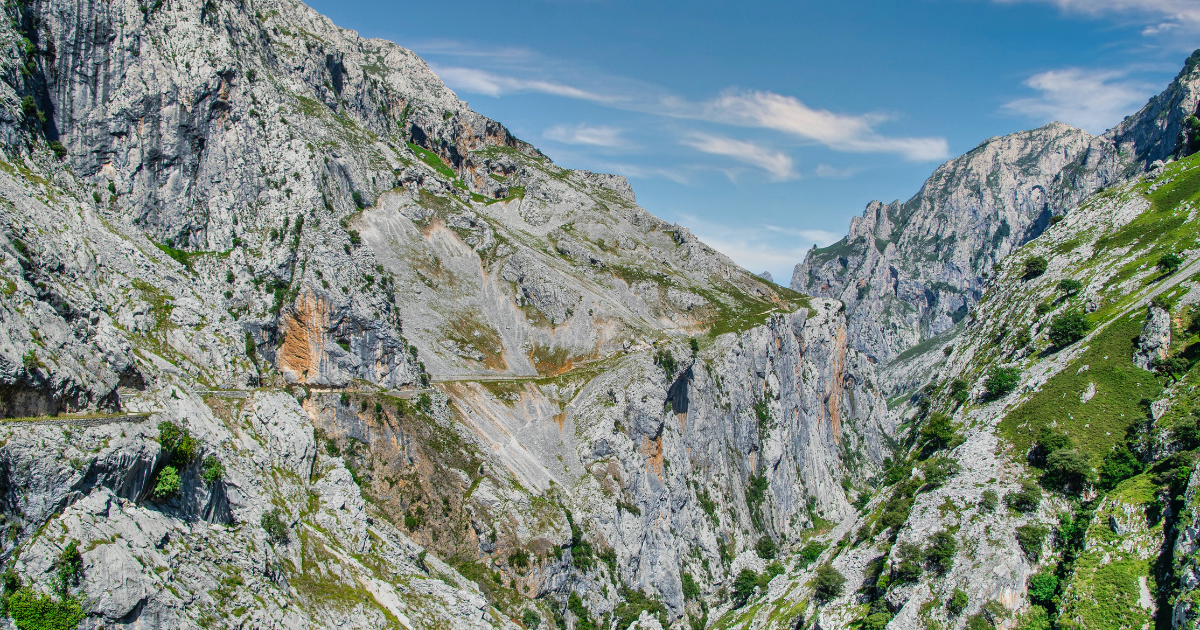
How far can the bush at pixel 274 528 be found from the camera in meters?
52.5

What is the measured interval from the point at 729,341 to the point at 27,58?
125m

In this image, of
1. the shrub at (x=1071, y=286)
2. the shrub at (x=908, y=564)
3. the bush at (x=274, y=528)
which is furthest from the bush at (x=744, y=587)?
the bush at (x=274, y=528)

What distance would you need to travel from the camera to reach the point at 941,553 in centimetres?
5447

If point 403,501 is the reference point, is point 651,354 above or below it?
above

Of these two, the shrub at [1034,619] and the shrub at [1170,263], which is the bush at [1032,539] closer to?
the shrub at [1034,619]

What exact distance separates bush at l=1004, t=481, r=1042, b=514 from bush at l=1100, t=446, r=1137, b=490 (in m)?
5.45

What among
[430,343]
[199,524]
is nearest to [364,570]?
[199,524]

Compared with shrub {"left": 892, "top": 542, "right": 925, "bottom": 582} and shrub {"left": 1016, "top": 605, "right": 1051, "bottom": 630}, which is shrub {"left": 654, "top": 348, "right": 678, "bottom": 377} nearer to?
shrub {"left": 892, "top": 542, "right": 925, "bottom": 582}

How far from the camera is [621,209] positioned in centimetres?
18500

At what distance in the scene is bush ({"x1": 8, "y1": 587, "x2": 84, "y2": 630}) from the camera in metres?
33.5

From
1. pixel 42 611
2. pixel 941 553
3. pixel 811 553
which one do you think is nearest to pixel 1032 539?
pixel 941 553

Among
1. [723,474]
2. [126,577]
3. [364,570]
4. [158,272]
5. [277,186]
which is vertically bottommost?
[723,474]

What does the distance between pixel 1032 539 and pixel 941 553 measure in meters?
7.14

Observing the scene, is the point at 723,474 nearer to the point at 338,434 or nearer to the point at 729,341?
the point at 729,341
